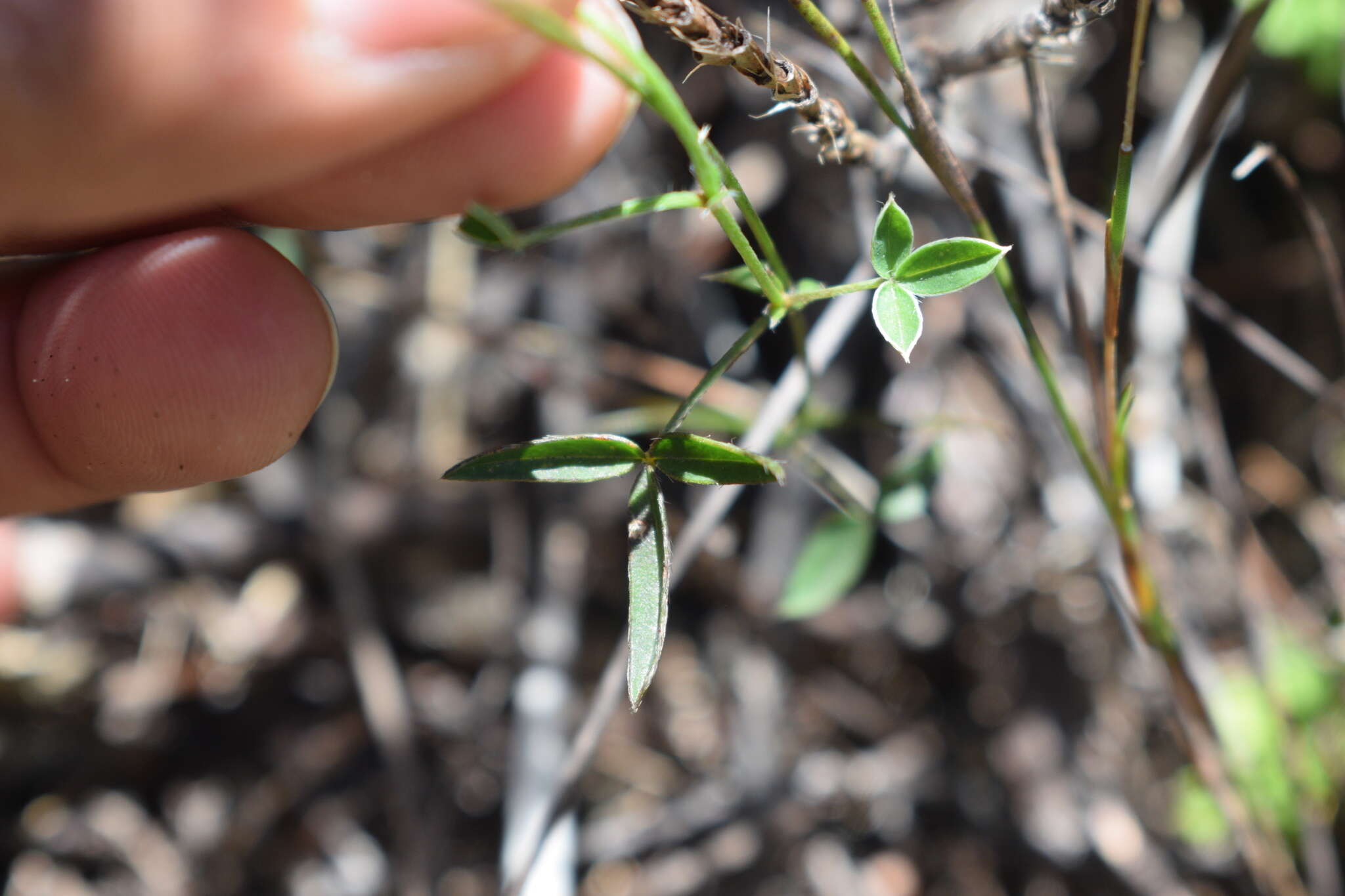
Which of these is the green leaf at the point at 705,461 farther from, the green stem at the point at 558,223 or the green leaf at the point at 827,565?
the green leaf at the point at 827,565

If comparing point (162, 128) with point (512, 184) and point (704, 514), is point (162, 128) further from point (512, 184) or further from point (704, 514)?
point (704, 514)

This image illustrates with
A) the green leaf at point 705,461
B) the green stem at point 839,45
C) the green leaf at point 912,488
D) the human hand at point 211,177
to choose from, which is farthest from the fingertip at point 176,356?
the green leaf at point 912,488

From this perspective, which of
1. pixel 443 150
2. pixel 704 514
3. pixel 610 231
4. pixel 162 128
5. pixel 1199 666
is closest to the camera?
pixel 162 128

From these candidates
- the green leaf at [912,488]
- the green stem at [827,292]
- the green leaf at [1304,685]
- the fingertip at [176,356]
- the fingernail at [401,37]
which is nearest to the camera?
the green stem at [827,292]

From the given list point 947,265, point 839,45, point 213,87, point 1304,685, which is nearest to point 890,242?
point 947,265

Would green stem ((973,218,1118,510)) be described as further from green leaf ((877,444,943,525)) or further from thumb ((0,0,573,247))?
thumb ((0,0,573,247))

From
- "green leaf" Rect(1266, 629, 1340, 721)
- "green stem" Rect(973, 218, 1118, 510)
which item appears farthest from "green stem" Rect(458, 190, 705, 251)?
"green leaf" Rect(1266, 629, 1340, 721)

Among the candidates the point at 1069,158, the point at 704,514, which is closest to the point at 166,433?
the point at 704,514

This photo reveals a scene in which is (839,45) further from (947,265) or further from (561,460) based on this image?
(561,460)
